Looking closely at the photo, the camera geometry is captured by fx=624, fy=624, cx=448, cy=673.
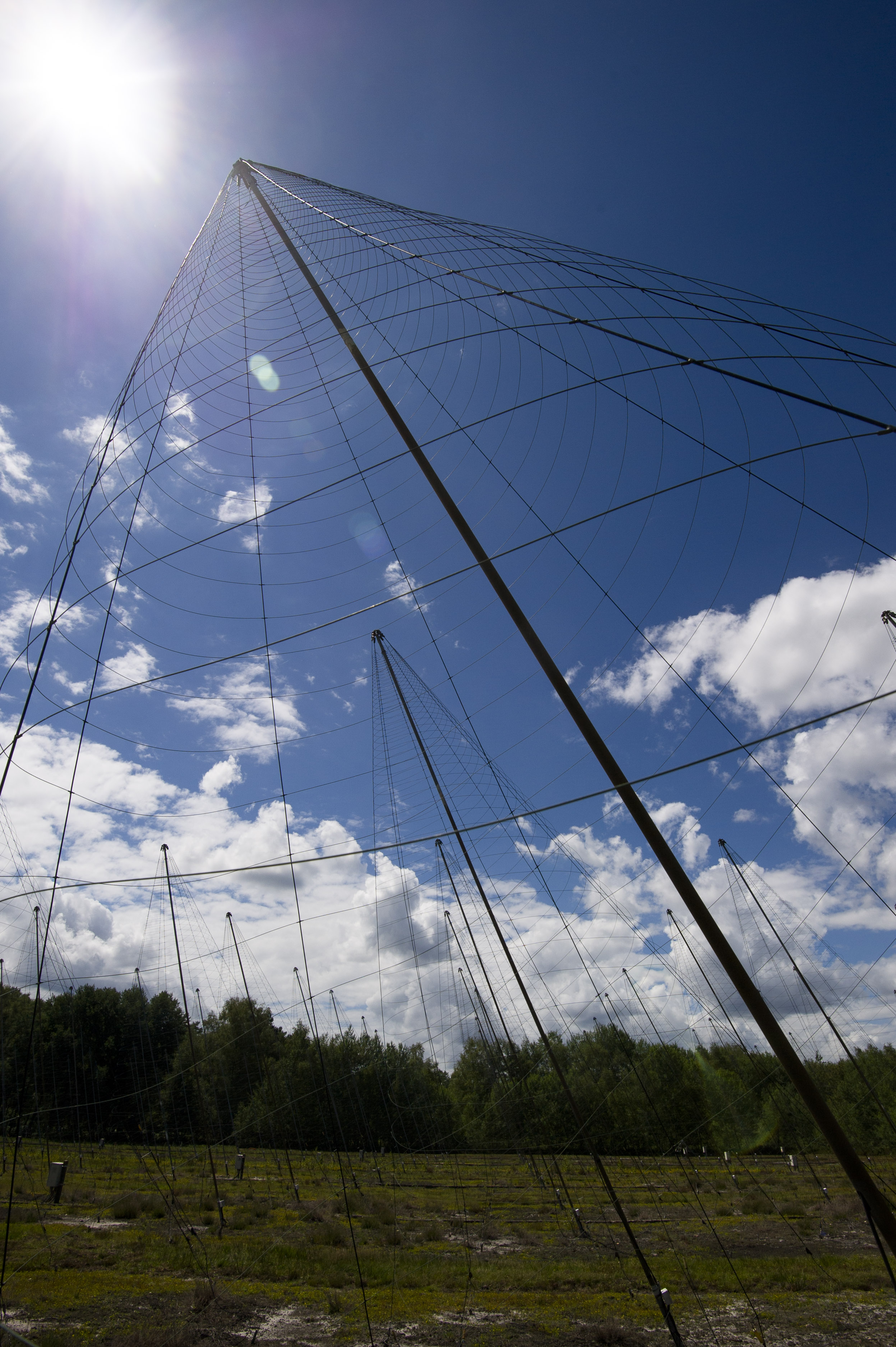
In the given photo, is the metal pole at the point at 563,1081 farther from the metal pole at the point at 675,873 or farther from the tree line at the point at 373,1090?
the tree line at the point at 373,1090

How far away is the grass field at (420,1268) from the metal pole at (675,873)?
13.3 feet

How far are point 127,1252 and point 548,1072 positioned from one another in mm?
53182

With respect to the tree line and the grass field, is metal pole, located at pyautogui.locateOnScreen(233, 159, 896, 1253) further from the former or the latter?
the tree line

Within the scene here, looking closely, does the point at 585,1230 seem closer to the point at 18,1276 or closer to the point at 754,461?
the point at 18,1276

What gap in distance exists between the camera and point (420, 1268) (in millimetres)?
18312

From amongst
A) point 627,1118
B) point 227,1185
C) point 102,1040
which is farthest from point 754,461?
point 102,1040

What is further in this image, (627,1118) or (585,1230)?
(627,1118)

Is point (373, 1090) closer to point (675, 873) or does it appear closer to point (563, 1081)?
point (563, 1081)

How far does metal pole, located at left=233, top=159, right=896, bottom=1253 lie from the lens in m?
4.02

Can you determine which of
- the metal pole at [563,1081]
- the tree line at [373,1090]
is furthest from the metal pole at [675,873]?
the tree line at [373,1090]

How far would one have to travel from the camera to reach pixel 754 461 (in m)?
6.12

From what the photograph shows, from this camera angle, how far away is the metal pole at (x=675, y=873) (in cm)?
402

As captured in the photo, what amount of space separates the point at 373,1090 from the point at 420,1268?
6145cm

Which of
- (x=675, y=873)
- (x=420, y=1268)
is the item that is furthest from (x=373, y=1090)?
(x=675, y=873)
